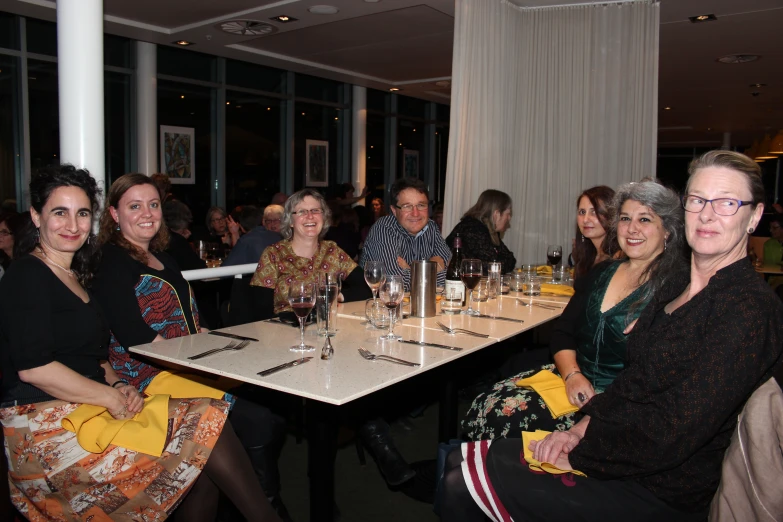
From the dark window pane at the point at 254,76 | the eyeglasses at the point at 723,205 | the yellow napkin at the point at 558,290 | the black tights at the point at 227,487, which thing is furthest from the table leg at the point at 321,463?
the dark window pane at the point at 254,76

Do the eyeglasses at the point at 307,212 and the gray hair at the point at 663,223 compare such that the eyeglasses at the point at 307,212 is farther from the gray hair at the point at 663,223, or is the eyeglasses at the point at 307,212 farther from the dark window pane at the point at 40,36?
the dark window pane at the point at 40,36

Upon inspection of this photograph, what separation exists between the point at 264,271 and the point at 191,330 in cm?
58

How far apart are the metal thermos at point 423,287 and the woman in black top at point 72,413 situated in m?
1.07

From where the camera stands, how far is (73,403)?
2002 millimetres

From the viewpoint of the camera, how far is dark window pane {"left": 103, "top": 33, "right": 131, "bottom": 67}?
7422 millimetres

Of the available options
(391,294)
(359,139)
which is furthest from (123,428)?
(359,139)

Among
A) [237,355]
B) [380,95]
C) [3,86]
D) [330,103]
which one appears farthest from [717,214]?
[380,95]

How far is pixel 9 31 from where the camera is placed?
661cm

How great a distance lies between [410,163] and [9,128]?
6.82 metres

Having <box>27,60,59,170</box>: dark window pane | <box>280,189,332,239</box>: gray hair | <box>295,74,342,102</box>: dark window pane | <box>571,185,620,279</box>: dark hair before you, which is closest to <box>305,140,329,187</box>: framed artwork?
<box>295,74,342,102</box>: dark window pane

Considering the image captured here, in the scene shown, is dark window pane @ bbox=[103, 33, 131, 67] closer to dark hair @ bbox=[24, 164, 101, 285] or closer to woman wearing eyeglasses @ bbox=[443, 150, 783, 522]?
dark hair @ bbox=[24, 164, 101, 285]

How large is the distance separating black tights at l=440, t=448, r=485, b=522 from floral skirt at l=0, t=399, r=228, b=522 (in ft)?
2.61

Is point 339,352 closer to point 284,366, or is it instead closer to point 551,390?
point 284,366

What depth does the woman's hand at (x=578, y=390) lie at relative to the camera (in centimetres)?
225
